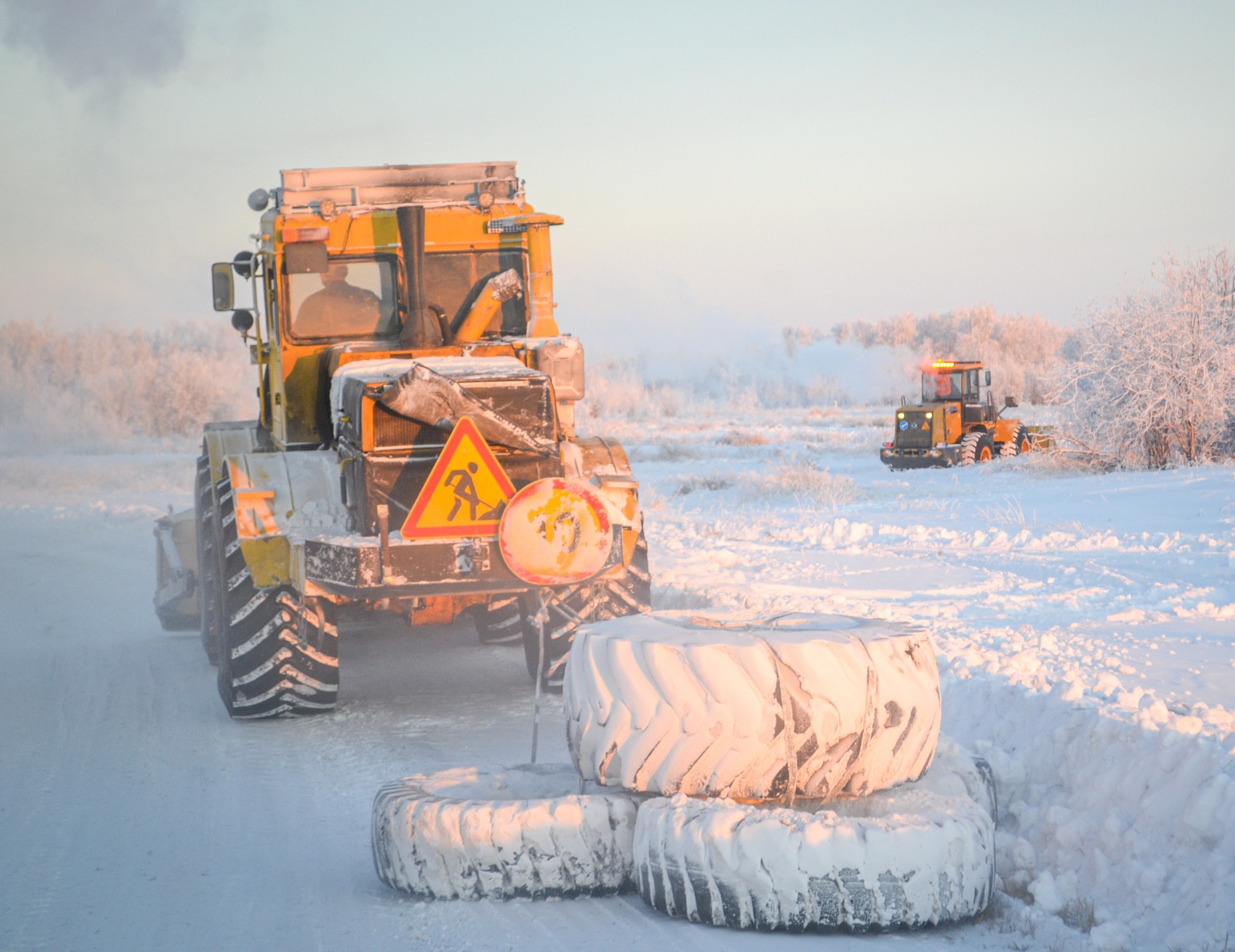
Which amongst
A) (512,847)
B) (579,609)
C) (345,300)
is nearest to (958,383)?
(345,300)

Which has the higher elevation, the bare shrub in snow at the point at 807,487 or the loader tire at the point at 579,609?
the loader tire at the point at 579,609

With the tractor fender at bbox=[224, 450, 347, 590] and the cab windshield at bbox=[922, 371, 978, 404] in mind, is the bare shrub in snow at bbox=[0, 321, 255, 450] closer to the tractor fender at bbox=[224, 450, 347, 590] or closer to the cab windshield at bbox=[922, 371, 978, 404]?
the cab windshield at bbox=[922, 371, 978, 404]

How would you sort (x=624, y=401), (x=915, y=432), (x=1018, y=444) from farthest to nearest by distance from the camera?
1. (x=624, y=401)
2. (x=1018, y=444)
3. (x=915, y=432)

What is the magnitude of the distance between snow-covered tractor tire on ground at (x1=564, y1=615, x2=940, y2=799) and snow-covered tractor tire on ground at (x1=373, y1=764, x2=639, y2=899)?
0.16 metres

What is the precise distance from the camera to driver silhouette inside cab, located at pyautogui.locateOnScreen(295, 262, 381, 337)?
25.5 feet

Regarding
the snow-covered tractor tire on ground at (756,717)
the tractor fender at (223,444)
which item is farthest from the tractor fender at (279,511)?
the snow-covered tractor tire on ground at (756,717)

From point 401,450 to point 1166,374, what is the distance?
18825mm

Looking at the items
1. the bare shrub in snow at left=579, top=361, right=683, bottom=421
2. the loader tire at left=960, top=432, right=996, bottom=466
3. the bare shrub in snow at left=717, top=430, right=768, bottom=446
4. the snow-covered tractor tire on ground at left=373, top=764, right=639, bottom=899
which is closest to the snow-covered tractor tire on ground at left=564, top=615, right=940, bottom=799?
the snow-covered tractor tire on ground at left=373, top=764, right=639, bottom=899

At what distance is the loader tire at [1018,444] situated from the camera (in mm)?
27031

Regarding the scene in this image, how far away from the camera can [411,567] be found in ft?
20.0

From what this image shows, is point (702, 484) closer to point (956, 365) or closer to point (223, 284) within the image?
point (956, 365)

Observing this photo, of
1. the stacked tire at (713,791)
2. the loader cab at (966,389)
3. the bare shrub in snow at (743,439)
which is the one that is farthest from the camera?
the bare shrub in snow at (743,439)

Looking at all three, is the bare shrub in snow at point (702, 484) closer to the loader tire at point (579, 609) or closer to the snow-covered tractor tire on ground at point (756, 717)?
the loader tire at point (579, 609)

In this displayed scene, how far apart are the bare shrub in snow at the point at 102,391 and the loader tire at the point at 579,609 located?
1330 inches
